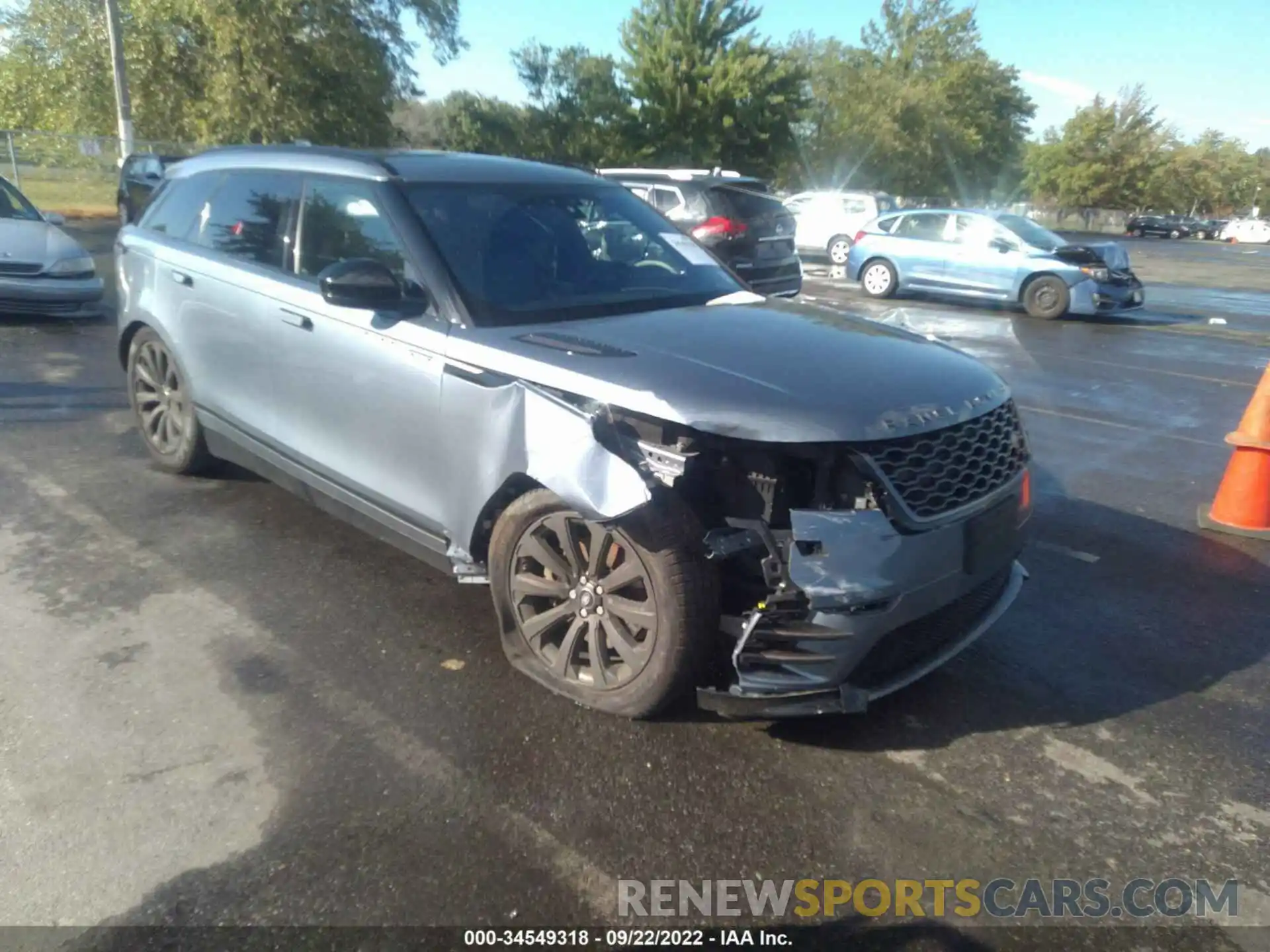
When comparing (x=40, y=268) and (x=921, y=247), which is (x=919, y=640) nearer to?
(x=40, y=268)

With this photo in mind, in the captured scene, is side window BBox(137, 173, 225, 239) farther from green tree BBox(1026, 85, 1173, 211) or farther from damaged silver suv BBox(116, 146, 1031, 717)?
green tree BBox(1026, 85, 1173, 211)

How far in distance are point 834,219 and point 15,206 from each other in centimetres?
1917

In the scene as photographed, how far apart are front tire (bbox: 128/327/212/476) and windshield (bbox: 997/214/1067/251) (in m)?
13.6

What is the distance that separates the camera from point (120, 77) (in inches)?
880

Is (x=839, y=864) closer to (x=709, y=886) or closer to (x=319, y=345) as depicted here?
(x=709, y=886)

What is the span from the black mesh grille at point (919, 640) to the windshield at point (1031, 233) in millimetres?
13547

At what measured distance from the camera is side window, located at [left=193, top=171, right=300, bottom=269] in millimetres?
4559

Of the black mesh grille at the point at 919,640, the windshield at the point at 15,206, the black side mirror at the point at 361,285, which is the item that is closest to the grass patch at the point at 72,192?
the windshield at the point at 15,206

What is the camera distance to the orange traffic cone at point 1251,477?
17.4ft

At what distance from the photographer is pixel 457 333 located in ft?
11.8

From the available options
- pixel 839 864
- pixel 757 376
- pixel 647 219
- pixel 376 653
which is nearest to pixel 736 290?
pixel 647 219

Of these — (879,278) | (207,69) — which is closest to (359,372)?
(879,278)

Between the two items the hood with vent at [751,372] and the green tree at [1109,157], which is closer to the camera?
the hood with vent at [751,372]

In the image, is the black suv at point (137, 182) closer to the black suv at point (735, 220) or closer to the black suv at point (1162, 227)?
the black suv at point (735, 220)
